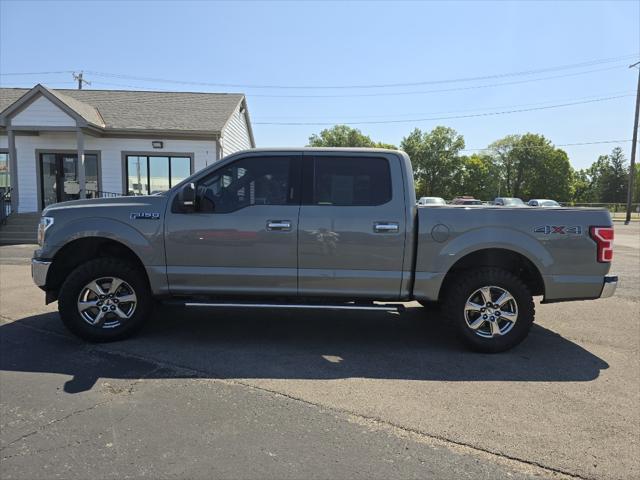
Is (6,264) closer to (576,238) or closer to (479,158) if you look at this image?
(576,238)

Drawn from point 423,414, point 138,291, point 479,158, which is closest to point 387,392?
point 423,414

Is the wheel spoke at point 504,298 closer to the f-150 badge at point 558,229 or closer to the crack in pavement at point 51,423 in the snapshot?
the f-150 badge at point 558,229

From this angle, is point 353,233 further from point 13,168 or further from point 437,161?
point 437,161

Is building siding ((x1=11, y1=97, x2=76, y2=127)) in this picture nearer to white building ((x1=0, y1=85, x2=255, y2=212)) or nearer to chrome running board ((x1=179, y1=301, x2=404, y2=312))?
white building ((x1=0, y1=85, x2=255, y2=212))

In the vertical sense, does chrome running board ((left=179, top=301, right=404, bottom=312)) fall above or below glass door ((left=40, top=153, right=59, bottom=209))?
below

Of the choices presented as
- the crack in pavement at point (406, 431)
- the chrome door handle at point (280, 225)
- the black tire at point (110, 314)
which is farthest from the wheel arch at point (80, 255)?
the chrome door handle at point (280, 225)

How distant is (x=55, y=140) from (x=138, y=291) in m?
15.7

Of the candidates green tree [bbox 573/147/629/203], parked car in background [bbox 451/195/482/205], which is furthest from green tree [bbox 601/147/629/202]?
parked car in background [bbox 451/195/482/205]

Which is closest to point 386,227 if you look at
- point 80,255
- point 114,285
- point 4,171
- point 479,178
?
point 114,285

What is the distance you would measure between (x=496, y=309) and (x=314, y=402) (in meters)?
2.25

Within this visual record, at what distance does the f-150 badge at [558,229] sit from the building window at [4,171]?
19784 mm

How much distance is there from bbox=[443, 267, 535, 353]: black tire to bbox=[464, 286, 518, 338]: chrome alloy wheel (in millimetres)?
10

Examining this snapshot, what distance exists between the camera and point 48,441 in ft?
9.84

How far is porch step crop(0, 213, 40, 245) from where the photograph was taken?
1512 cm
